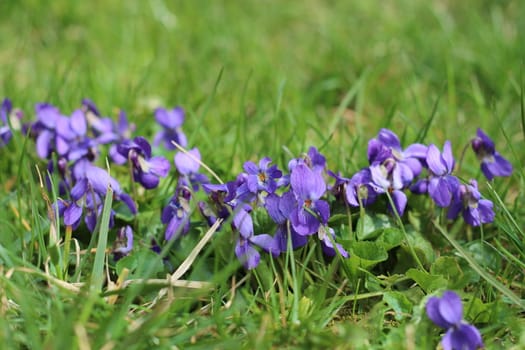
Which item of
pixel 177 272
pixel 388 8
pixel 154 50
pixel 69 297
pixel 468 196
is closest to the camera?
pixel 69 297

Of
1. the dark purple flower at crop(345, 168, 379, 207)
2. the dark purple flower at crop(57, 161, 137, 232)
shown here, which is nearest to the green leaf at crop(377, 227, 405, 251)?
the dark purple flower at crop(345, 168, 379, 207)

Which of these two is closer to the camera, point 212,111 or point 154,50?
point 212,111

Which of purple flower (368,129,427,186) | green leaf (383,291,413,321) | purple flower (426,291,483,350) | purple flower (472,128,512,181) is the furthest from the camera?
purple flower (472,128,512,181)

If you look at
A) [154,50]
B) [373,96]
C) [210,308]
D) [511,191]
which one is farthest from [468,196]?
[154,50]

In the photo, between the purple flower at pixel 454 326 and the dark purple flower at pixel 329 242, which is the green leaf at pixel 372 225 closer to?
the dark purple flower at pixel 329 242

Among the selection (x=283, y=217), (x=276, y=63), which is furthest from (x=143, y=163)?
(x=276, y=63)

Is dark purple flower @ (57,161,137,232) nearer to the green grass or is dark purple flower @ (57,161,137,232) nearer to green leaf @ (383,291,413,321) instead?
the green grass

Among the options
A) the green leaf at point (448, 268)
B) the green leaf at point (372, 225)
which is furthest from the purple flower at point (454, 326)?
the green leaf at point (372, 225)

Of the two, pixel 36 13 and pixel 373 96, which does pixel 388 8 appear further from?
pixel 36 13

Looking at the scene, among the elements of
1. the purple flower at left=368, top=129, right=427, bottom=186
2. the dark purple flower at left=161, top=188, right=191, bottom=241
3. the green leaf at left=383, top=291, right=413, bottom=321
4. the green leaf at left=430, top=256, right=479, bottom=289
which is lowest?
the green leaf at left=383, top=291, right=413, bottom=321
